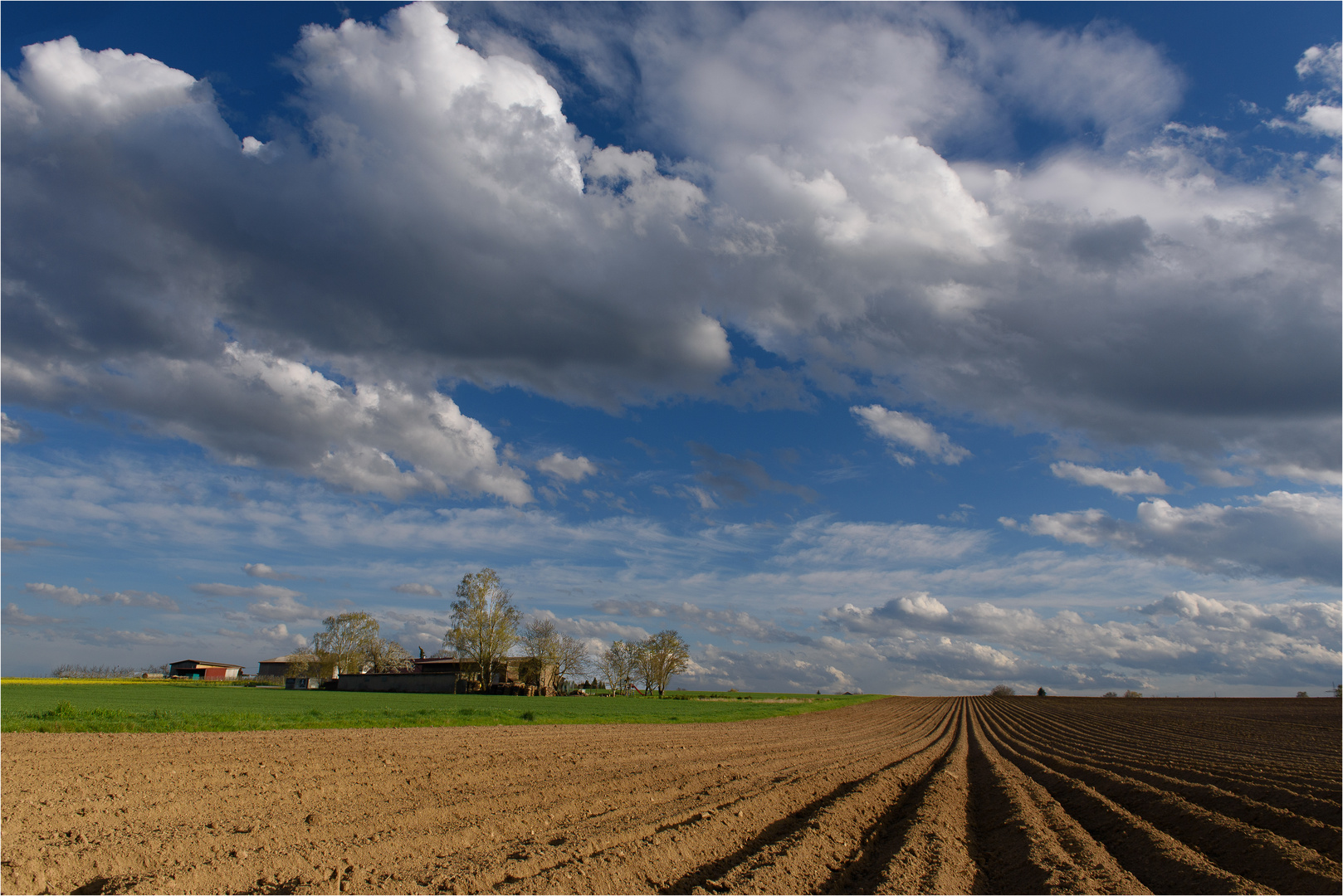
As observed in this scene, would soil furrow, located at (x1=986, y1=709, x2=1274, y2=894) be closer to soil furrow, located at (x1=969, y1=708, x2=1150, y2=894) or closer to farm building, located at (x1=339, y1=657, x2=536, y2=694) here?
soil furrow, located at (x1=969, y1=708, x2=1150, y2=894)

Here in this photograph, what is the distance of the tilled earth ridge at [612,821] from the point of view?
8.36 metres

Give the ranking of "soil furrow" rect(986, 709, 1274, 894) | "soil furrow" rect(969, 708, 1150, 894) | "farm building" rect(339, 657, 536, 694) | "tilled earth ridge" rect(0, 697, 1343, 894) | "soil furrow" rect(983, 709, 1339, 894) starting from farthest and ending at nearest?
1. "farm building" rect(339, 657, 536, 694)
2. "soil furrow" rect(983, 709, 1339, 894)
3. "soil furrow" rect(986, 709, 1274, 894)
4. "soil furrow" rect(969, 708, 1150, 894)
5. "tilled earth ridge" rect(0, 697, 1343, 894)

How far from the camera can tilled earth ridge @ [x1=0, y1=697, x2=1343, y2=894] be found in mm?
8359

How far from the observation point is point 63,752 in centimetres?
1616

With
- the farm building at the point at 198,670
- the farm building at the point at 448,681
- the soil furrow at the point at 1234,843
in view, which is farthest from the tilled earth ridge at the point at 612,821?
the farm building at the point at 198,670

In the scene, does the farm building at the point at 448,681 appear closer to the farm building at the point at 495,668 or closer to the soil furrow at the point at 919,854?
the farm building at the point at 495,668

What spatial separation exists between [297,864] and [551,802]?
4948 mm

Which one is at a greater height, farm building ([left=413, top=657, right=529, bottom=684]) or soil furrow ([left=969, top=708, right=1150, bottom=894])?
soil furrow ([left=969, top=708, right=1150, bottom=894])

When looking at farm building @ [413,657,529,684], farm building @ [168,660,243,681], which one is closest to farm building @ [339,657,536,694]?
farm building @ [413,657,529,684]

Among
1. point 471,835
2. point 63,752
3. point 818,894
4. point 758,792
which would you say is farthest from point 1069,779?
point 63,752

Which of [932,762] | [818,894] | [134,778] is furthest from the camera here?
[932,762]

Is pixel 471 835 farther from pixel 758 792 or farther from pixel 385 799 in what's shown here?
pixel 758 792

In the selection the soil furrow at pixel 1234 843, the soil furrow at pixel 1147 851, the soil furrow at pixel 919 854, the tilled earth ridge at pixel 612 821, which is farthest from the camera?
the soil furrow at pixel 1234 843

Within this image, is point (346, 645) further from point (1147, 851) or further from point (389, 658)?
point (1147, 851)
